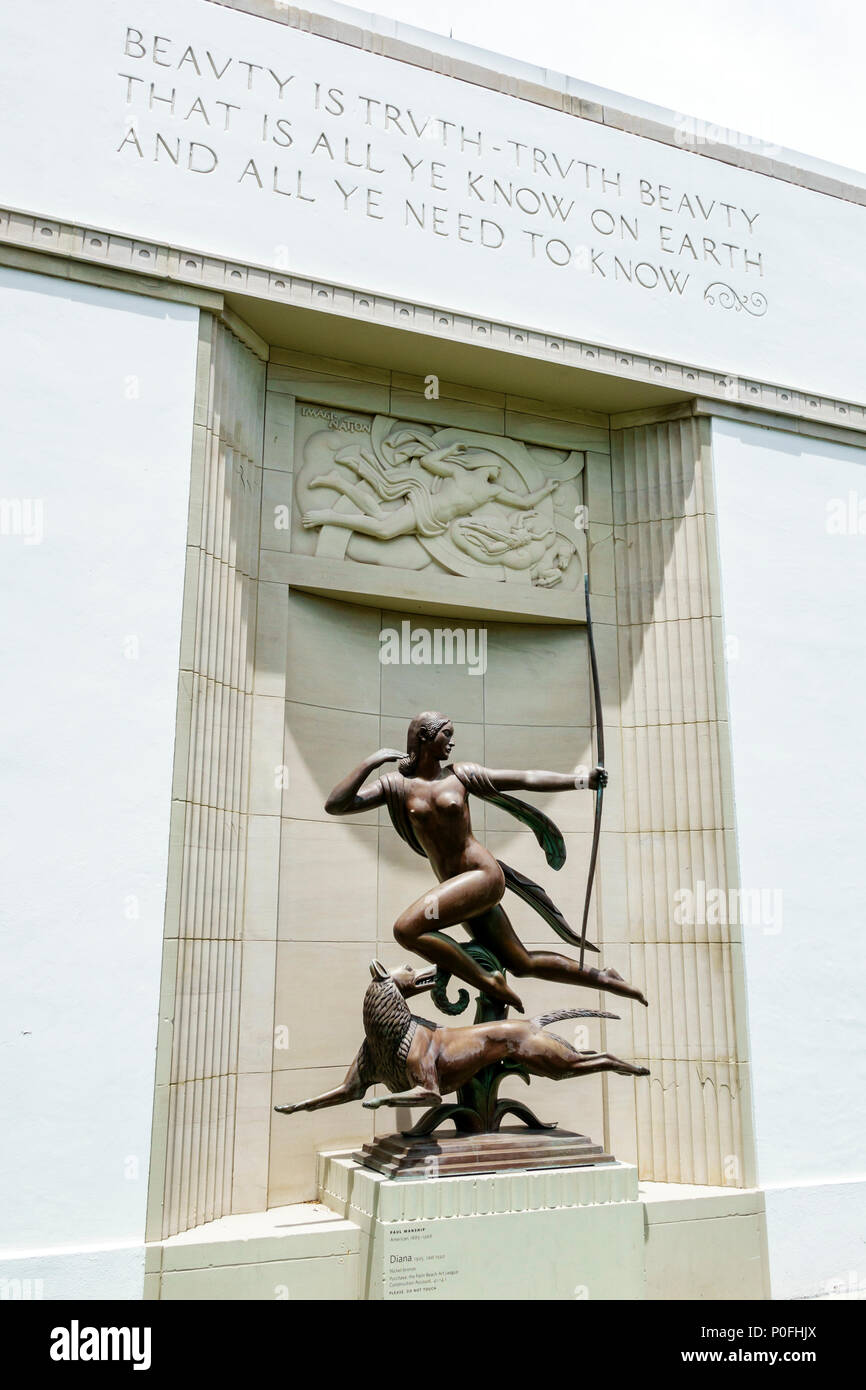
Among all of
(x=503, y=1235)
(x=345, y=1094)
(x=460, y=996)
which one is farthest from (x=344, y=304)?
(x=503, y=1235)

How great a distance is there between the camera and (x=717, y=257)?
31.9 ft

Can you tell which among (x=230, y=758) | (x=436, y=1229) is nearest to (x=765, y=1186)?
(x=436, y=1229)

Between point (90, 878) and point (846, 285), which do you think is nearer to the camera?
point (90, 878)

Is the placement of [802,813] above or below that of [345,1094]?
above

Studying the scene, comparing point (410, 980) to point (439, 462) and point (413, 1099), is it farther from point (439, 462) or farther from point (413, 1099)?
point (439, 462)

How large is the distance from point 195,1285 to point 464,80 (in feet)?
28.5

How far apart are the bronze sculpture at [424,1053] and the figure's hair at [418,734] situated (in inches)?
49.2

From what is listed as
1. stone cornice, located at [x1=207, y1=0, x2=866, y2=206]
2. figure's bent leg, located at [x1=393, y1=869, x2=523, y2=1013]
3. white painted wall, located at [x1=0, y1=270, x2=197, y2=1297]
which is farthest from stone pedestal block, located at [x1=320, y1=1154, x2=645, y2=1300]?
stone cornice, located at [x1=207, y1=0, x2=866, y2=206]

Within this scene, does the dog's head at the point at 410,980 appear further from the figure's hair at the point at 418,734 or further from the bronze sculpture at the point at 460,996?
the figure's hair at the point at 418,734

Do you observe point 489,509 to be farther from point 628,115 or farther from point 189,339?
point 628,115

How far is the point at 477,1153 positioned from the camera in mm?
6723

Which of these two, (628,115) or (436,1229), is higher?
(628,115)

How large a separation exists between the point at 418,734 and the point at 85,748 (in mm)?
2032

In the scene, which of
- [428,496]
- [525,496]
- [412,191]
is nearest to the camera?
[412,191]
